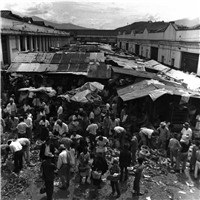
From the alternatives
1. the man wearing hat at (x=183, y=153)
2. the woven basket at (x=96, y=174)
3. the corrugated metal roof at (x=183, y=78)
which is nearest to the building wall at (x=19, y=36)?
the corrugated metal roof at (x=183, y=78)

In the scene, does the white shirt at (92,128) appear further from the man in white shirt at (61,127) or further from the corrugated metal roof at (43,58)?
the corrugated metal roof at (43,58)

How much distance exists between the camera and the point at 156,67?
21219 millimetres

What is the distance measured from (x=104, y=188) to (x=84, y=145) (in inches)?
57.2

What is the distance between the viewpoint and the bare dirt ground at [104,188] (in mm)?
6707

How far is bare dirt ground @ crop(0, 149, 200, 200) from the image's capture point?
22.0 feet

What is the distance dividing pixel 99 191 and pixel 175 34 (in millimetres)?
21169

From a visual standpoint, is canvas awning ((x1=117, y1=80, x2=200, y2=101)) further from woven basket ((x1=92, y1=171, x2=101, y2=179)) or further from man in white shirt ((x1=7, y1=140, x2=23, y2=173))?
man in white shirt ((x1=7, y1=140, x2=23, y2=173))

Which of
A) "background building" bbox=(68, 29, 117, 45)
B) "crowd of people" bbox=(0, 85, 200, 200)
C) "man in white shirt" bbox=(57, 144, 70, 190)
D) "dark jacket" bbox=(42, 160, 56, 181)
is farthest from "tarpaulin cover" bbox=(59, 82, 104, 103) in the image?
"background building" bbox=(68, 29, 117, 45)

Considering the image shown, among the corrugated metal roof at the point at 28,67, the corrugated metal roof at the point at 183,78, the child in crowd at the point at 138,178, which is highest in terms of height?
the corrugated metal roof at the point at 28,67

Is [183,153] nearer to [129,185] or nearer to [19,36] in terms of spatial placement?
[129,185]

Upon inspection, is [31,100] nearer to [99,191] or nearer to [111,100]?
[111,100]

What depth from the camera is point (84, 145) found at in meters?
7.41

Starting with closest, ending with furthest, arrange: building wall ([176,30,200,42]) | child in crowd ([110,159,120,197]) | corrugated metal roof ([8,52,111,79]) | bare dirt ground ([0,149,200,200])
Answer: child in crowd ([110,159,120,197]) < bare dirt ground ([0,149,200,200]) < corrugated metal roof ([8,52,111,79]) < building wall ([176,30,200,42])

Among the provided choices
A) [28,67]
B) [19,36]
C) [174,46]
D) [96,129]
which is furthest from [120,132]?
[19,36]
